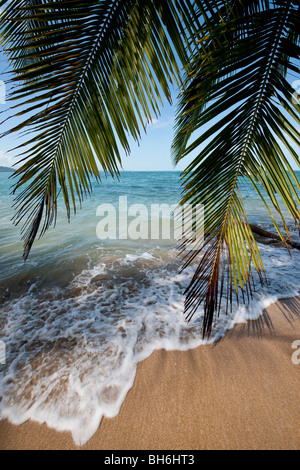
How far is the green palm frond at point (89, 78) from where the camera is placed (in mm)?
1000

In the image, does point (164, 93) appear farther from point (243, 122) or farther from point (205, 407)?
point (205, 407)

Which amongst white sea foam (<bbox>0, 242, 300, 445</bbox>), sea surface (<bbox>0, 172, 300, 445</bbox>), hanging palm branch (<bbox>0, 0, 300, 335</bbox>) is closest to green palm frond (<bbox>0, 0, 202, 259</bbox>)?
hanging palm branch (<bbox>0, 0, 300, 335</bbox>)

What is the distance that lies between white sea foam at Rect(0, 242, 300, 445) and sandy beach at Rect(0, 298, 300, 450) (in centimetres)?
11

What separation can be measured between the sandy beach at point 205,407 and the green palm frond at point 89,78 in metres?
1.57

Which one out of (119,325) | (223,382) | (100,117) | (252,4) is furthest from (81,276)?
(252,4)

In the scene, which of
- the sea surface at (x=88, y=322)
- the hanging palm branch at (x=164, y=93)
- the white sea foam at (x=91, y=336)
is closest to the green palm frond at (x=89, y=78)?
the hanging palm branch at (x=164, y=93)

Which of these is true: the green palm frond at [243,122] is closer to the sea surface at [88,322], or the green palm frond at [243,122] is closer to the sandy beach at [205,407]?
the sea surface at [88,322]

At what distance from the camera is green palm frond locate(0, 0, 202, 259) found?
100cm

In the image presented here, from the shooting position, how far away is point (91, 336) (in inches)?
97.4

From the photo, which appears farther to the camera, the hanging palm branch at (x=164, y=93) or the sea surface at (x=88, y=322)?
the sea surface at (x=88, y=322)

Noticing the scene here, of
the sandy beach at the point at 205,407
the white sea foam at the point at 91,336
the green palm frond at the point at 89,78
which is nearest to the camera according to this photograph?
the green palm frond at the point at 89,78

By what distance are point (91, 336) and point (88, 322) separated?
28 centimetres

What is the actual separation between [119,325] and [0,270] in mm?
3111

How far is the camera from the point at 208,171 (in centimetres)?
116
